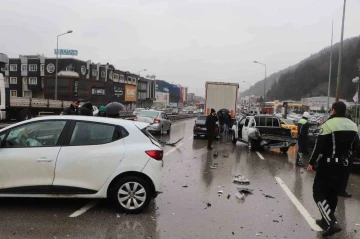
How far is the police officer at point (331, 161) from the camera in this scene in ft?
16.3

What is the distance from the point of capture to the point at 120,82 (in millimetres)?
91500

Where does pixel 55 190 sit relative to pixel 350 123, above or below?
below

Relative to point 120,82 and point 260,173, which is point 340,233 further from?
point 120,82

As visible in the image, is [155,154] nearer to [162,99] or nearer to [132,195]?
[132,195]

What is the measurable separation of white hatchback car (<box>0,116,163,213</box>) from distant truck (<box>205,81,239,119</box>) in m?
20.1

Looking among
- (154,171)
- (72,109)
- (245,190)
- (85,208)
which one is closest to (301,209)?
(245,190)

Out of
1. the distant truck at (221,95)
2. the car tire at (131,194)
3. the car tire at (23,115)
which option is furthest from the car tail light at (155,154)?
the car tire at (23,115)

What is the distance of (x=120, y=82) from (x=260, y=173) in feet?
277

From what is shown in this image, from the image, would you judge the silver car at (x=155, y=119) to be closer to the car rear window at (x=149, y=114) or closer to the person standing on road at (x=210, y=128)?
the car rear window at (x=149, y=114)

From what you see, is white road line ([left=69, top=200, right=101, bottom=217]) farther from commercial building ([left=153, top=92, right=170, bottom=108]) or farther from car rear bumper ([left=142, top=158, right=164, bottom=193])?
commercial building ([left=153, top=92, right=170, bottom=108])

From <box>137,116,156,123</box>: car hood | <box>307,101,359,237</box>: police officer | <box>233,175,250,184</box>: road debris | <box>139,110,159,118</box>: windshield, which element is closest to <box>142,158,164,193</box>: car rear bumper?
<box>307,101,359,237</box>: police officer

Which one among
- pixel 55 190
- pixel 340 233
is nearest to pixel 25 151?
pixel 55 190

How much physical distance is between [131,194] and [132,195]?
0.02 m

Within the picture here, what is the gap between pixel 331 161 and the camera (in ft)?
16.3
